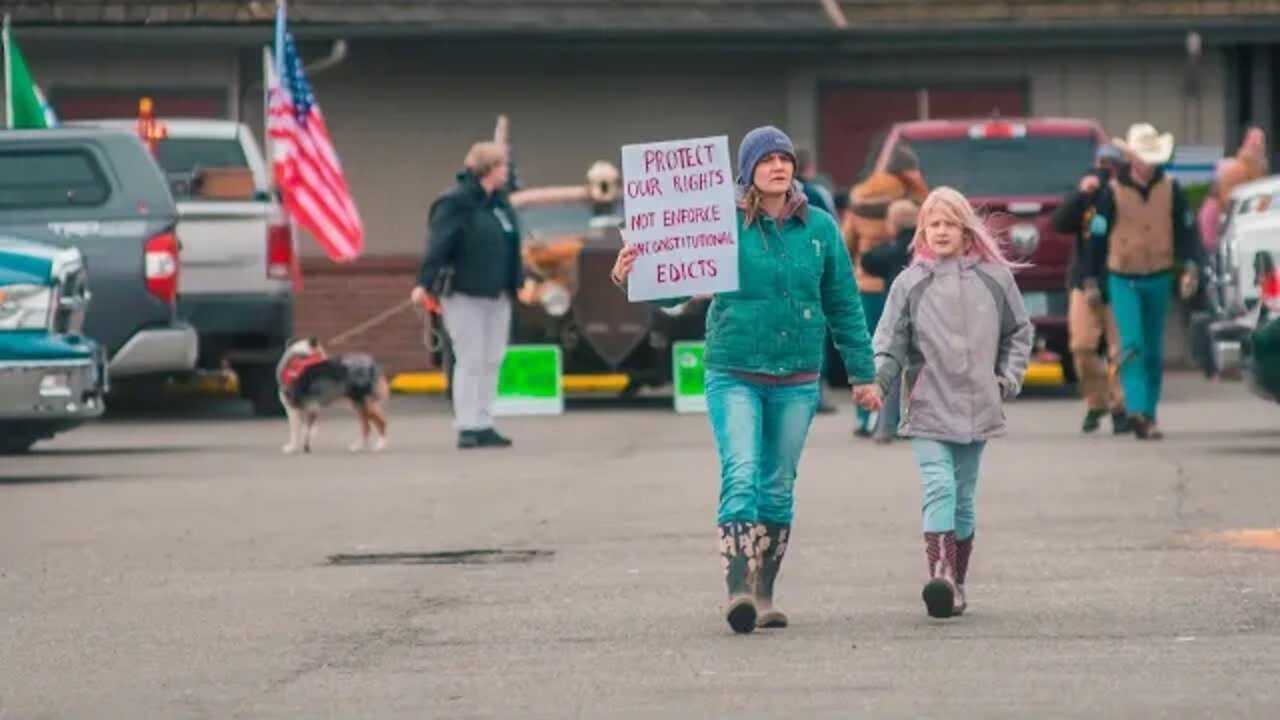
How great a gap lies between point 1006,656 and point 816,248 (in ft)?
5.98

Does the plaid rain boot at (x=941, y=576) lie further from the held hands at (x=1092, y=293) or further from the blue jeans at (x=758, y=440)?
the held hands at (x=1092, y=293)

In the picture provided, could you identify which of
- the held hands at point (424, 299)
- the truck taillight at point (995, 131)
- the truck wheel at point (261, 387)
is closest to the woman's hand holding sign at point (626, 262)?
the held hands at point (424, 299)

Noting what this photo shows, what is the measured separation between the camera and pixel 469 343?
71.8 ft

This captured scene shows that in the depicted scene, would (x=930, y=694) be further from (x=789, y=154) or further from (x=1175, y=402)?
(x=1175, y=402)

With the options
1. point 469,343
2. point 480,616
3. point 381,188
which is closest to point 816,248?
point 480,616

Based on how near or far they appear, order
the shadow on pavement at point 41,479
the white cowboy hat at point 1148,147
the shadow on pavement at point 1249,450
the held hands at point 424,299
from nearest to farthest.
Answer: the shadow on pavement at point 41,479 → the shadow on pavement at point 1249,450 → the held hands at point 424,299 → the white cowboy hat at point 1148,147

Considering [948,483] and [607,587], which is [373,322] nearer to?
[607,587]

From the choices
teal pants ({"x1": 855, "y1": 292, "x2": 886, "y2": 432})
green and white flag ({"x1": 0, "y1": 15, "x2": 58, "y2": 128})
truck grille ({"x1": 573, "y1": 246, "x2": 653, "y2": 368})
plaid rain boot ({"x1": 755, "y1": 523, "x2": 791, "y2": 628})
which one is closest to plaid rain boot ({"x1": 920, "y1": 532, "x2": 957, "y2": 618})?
plaid rain boot ({"x1": 755, "y1": 523, "x2": 791, "y2": 628})

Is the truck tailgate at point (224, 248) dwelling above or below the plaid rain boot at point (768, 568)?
above

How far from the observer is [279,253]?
2486 cm

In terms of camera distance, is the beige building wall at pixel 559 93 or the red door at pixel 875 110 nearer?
the beige building wall at pixel 559 93

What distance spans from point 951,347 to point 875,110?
68.5 feet

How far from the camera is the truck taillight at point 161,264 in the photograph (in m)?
22.5

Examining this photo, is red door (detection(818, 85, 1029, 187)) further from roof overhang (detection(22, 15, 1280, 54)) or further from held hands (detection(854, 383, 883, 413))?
held hands (detection(854, 383, 883, 413))
